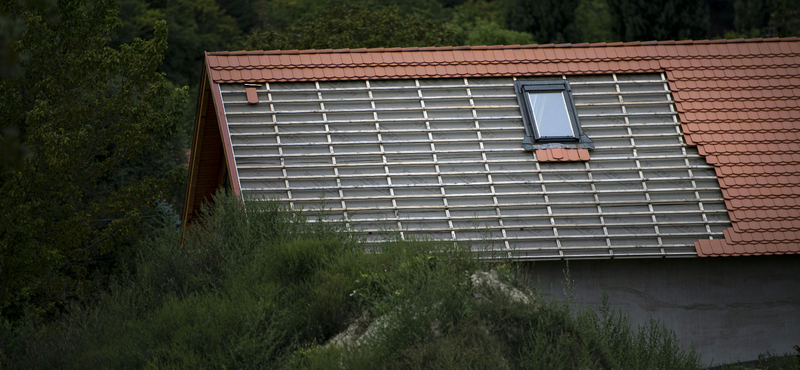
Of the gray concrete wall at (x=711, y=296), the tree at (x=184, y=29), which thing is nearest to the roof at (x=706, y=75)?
the gray concrete wall at (x=711, y=296)

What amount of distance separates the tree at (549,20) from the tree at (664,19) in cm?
305

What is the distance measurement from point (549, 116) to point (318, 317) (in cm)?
532

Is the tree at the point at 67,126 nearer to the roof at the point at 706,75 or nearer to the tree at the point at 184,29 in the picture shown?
the roof at the point at 706,75

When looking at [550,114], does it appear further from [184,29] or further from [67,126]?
[184,29]

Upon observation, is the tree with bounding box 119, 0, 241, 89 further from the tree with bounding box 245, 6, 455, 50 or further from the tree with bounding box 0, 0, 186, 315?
the tree with bounding box 0, 0, 186, 315

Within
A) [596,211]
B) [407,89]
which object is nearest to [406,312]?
[596,211]

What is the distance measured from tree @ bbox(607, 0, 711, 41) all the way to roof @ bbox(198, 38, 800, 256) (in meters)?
25.2

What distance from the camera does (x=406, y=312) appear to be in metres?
5.74

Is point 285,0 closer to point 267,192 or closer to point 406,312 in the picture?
point 267,192

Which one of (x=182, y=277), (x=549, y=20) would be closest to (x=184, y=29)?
(x=549, y=20)

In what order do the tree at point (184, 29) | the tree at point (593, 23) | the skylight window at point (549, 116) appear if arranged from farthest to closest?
the tree at point (593, 23)
the tree at point (184, 29)
the skylight window at point (549, 116)

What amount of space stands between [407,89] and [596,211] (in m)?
3.29

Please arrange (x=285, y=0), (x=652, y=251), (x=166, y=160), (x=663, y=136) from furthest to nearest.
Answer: (x=285, y=0), (x=166, y=160), (x=663, y=136), (x=652, y=251)

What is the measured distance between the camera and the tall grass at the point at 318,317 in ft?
18.7
